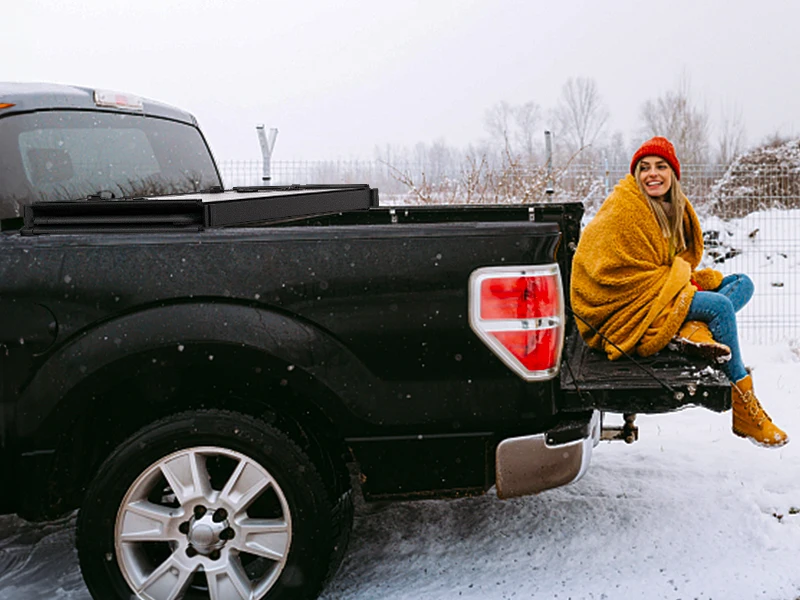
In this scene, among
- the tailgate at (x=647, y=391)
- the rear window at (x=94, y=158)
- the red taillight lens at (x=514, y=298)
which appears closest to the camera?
the red taillight lens at (x=514, y=298)

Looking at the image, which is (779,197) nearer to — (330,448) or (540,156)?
(540,156)

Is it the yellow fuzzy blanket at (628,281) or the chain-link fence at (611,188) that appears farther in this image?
the chain-link fence at (611,188)

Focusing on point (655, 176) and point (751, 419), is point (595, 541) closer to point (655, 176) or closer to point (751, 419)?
point (751, 419)

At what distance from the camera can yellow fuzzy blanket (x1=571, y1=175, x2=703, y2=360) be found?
3254 millimetres

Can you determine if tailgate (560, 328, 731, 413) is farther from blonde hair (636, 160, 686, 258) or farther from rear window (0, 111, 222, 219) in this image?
rear window (0, 111, 222, 219)

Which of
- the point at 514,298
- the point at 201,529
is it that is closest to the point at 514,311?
the point at 514,298

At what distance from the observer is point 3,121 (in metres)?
3.04

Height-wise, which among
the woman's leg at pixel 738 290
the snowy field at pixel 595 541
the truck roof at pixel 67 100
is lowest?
the snowy field at pixel 595 541

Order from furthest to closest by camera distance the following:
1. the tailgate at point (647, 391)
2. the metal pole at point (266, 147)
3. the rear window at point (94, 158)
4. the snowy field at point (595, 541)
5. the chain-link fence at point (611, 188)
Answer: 1. the chain-link fence at point (611, 188)
2. the metal pole at point (266, 147)
3. the rear window at point (94, 158)
4. the snowy field at point (595, 541)
5. the tailgate at point (647, 391)

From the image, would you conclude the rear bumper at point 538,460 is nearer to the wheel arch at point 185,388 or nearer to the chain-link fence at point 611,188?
the wheel arch at point 185,388

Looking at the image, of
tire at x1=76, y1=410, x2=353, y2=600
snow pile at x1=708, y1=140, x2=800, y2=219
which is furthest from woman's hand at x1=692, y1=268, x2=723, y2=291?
snow pile at x1=708, y1=140, x2=800, y2=219

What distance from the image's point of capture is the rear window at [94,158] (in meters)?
3.05

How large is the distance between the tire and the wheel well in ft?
0.40

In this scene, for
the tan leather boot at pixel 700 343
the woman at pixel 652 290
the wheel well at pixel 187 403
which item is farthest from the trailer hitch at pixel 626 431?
the wheel well at pixel 187 403
